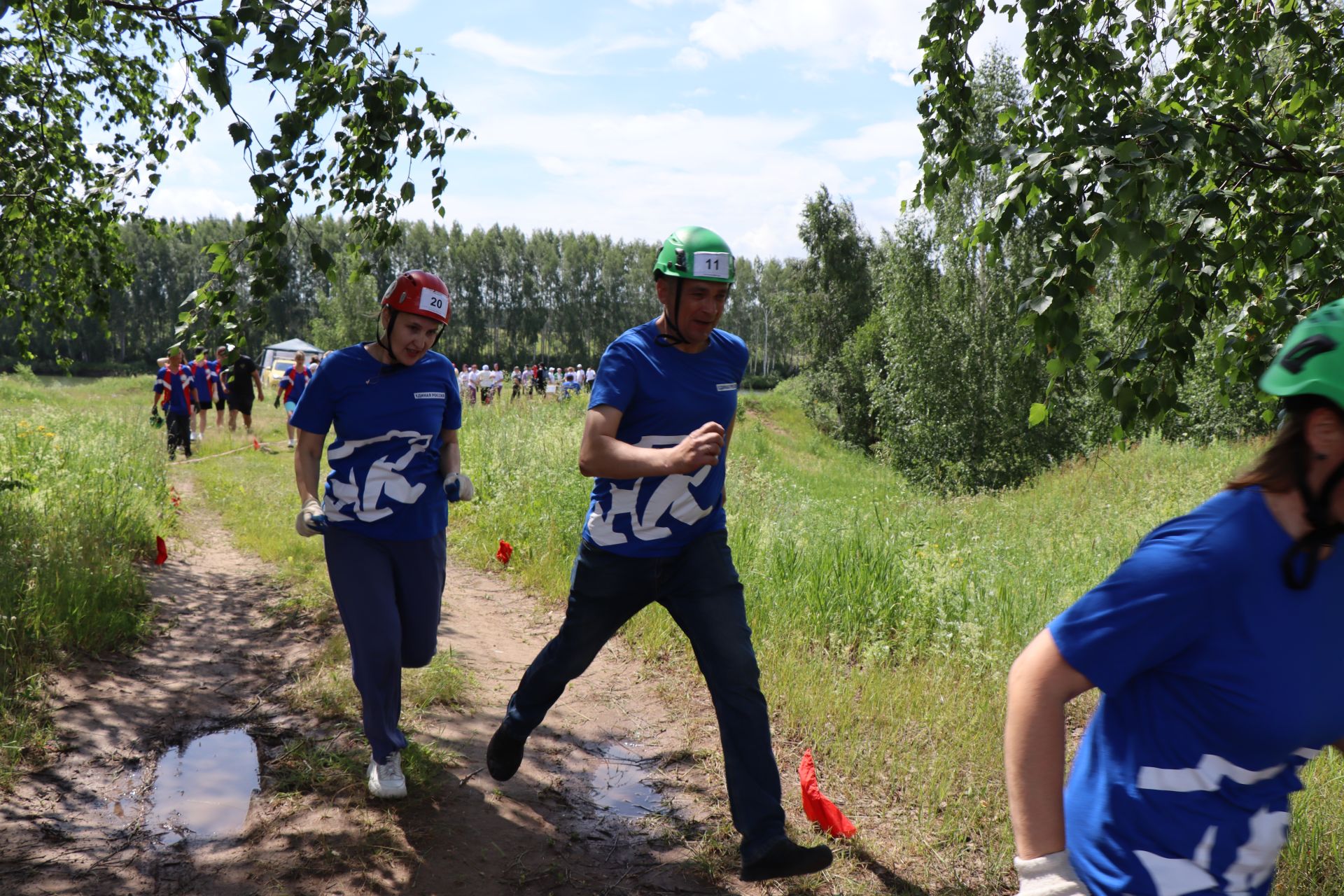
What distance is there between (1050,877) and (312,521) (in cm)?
321

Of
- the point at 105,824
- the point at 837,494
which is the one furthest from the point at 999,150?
the point at 837,494

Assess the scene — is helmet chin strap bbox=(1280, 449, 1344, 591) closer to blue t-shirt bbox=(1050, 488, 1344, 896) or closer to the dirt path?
blue t-shirt bbox=(1050, 488, 1344, 896)

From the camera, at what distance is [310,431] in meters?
4.01

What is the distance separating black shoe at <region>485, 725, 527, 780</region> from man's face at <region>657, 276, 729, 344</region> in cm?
182

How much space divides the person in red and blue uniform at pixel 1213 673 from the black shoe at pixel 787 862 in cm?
176

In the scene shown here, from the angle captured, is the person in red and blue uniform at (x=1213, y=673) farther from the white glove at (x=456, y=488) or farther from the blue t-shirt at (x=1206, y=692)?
the white glove at (x=456, y=488)

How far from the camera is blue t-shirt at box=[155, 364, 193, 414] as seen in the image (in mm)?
15344

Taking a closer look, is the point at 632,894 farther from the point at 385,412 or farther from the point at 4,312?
the point at 4,312

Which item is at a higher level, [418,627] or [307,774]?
[418,627]

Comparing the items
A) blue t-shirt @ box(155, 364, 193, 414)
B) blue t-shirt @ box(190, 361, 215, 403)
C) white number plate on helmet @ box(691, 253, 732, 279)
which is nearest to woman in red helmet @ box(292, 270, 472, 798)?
white number plate on helmet @ box(691, 253, 732, 279)

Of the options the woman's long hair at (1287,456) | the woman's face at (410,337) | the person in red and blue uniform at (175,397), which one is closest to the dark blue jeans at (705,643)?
the woman's face at (410,337)

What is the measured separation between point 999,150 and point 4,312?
753 centimetres

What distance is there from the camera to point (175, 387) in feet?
50.4

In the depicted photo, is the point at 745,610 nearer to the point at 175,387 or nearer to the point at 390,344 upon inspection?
the point at 390,344
